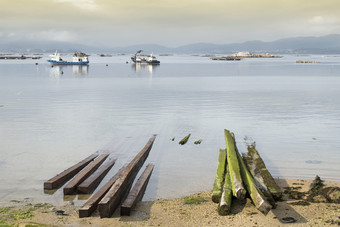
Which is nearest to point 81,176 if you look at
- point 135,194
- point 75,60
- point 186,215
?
point 135,194

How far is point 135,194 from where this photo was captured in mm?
11156

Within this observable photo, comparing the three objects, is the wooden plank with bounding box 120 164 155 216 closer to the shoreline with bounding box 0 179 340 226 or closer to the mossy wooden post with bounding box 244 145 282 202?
the shoreline with bounding box 0 179 340 226

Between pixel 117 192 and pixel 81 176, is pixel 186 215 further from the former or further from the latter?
pixel 81 176

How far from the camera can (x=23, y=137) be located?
67.0 feet

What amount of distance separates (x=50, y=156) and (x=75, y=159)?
1376mm

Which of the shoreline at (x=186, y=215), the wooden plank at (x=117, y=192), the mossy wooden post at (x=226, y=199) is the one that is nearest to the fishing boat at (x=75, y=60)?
the wooden plank at (x=117, y=192)

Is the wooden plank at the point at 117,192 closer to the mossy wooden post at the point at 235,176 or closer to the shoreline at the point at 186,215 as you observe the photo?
the shoreline at the point at 186,215

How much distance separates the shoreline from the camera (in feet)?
31.5

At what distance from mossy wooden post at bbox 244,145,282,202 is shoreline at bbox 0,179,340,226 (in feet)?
1.25

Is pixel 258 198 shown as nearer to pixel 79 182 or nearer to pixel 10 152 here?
pixel 79 182

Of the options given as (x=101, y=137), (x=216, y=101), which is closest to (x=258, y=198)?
(x=101, y=137)

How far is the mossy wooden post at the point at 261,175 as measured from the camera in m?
11.0

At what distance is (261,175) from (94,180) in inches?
228

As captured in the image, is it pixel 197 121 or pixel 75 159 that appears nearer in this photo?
pixel 75 159
